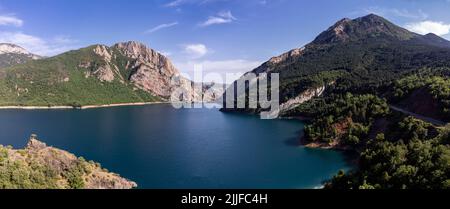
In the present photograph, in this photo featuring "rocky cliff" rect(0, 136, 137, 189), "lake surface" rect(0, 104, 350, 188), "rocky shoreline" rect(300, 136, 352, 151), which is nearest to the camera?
"rocky cliff" rect(0, 136, 137, 189)

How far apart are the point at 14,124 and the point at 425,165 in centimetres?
11188

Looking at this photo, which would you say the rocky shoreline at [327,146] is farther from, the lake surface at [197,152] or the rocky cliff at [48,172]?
the rocky cliff at [48,172]

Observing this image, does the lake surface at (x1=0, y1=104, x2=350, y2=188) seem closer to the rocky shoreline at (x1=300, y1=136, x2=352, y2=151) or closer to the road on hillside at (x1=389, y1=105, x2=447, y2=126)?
the rocky shoreline at (x1=300, y1=136, x2=352, y2=151)

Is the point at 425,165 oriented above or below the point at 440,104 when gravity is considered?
below

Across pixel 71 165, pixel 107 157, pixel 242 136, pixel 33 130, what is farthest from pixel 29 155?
pixel 33 130

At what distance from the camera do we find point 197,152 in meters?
69.9

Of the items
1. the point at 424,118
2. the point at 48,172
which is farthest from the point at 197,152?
the point at 424,118

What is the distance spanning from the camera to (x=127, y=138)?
8762 centimetres

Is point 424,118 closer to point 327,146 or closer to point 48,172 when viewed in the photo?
point 327,146

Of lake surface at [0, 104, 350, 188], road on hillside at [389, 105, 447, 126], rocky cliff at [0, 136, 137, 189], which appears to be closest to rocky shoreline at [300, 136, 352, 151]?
lake surface at [0, 104, 350, 188]

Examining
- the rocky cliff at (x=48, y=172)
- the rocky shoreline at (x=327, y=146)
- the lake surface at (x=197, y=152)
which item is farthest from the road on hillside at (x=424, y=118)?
the rocky cliff at (x=48, y=172)

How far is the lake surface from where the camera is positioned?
52688 mm
